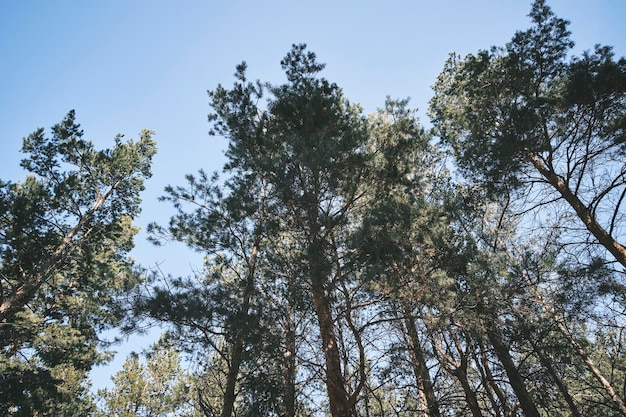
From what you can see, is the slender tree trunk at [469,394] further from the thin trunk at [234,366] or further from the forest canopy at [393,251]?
the thin trunk at [234,366]

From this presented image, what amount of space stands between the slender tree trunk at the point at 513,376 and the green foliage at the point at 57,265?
895cm

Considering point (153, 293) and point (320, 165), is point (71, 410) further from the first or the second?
point (320, 165)

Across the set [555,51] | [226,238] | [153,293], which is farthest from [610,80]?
[153,293]

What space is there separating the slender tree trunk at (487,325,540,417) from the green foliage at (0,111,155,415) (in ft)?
29.4

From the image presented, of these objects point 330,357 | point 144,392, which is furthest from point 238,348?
point 144,392

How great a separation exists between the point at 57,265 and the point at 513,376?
12.1m

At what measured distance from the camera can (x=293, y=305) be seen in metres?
5.79

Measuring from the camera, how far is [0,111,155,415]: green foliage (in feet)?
30.2

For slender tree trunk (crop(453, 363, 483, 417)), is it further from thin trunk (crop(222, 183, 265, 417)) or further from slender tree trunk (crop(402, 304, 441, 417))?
thin trunk (crop(222, 183, 265, 417))

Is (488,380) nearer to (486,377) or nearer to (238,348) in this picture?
(486,377)

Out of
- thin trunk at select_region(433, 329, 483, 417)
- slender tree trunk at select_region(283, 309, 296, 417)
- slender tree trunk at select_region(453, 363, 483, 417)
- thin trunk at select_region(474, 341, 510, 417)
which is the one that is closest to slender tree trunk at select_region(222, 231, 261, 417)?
slender tree trunk at select_region(283, 309, 296, 417)

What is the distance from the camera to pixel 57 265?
31.9 feet

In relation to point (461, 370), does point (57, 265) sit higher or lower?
higher

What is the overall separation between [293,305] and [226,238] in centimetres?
194
